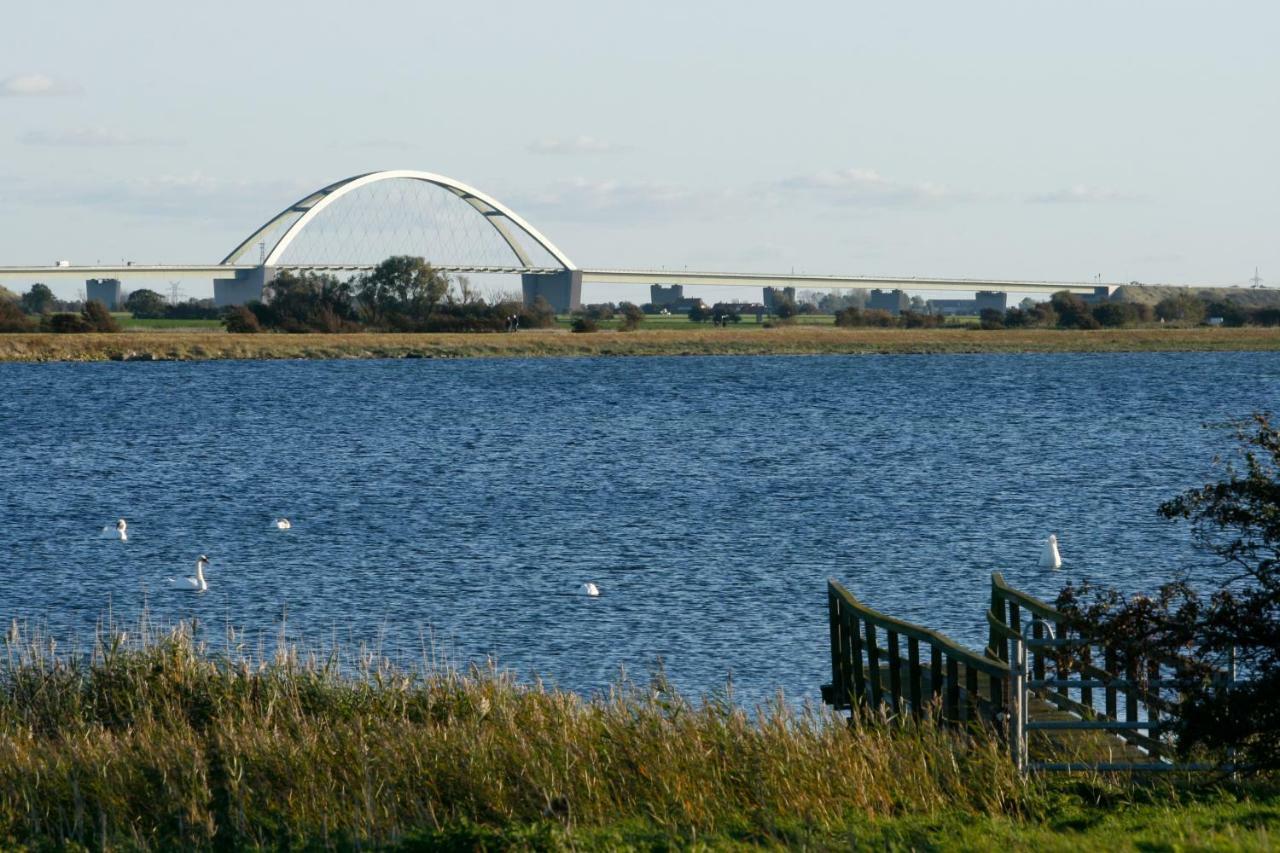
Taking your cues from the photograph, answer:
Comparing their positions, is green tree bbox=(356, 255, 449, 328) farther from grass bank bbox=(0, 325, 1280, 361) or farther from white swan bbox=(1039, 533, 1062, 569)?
white swan bbox=(1039, 533, 1062, 569)

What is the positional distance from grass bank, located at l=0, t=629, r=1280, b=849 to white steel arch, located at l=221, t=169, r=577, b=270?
13518 cm

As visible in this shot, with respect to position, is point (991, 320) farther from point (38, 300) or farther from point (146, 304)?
point (38, 300)

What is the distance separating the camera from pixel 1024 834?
431 inches

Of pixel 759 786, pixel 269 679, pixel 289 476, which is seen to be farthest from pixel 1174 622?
pixel 289 476

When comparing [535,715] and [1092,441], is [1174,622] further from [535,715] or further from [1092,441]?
[1092,441]

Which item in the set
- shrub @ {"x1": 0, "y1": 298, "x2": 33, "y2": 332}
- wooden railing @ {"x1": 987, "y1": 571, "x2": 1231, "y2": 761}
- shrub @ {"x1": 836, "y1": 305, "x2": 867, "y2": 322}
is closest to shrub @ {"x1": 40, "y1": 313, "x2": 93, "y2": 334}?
shrub @ {"x1": 0, "y1": 298, "x2": 33, "y2": 332}

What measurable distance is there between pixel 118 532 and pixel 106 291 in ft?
461

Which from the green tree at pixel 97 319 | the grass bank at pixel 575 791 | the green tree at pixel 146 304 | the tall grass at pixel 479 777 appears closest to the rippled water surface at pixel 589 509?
the tall grass at pixel 479 777

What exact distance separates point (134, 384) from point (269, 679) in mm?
80668

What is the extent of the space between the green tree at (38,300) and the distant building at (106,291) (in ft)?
34.8

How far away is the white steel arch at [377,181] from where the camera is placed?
5827 inches

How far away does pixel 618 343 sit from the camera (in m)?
132

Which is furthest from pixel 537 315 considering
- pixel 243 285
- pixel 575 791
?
pixel 575 791

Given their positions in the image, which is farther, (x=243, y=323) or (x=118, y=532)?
(x=243, y=323)
